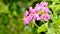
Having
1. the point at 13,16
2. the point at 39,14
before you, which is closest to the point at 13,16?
the point at 13,16

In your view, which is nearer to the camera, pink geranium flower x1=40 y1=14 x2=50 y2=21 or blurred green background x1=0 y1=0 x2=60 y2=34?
pink geranium flower x1=40 y1=14 x2=50 y2=21

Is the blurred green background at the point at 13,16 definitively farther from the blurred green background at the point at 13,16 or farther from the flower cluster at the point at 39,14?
the flower cluster at the point at 39,14

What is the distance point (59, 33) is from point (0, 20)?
184 cm

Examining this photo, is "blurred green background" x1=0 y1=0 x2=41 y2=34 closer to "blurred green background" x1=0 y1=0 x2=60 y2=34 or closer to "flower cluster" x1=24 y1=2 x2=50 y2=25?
"blurred green background" x1=0 y1=0 x2=60 y2=34

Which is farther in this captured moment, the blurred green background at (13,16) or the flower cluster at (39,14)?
the blurred green background at (13,16)

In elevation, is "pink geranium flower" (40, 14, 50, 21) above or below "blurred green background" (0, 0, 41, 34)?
below

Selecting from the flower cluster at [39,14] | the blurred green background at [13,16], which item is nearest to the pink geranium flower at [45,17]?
the flower cluster at [39,14]

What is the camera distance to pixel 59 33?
1566 millimetres

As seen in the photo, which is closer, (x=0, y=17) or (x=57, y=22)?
(x=57, y=22)

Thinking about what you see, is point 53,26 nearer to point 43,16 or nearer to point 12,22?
point 43,16

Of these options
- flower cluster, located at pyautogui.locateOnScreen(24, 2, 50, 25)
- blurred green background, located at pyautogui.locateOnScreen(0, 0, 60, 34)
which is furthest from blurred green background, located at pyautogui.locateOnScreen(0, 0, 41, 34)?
flower cluster, located at pyautogui.locateOnScreen(24, 2, 50, 25)

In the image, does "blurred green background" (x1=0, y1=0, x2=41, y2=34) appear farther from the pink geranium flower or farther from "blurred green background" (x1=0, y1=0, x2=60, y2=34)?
the pink geranium flower

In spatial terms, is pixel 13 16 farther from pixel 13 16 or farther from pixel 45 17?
pixel 45 17

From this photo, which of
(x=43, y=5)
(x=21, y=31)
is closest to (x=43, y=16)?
(x=43, y=5)
